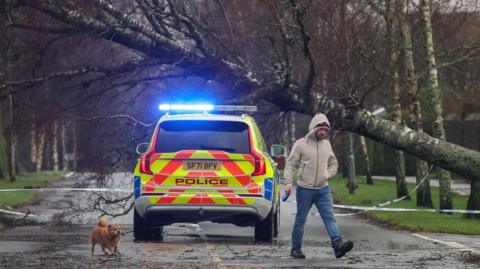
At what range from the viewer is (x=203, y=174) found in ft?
44.7

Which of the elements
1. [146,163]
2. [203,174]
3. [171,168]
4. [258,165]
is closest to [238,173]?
[258,165]

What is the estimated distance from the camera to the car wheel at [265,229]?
562 inches

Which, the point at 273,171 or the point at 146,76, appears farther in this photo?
the point at 146,76

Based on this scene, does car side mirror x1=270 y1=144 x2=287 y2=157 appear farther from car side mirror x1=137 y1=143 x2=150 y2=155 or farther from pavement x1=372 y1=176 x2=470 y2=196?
pavement x1=372 y1=176 x2=470 y2=196

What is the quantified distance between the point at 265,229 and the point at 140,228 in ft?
5.91

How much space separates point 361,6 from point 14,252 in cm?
1736

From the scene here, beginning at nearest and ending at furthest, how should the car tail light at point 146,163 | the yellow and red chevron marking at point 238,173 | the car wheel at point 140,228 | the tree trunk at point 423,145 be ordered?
the yellow and red chevron marking at point 238,173 → the car tail light at point 146,163 → the car wheel at point 140,228 → the tree trunk at point 423,145

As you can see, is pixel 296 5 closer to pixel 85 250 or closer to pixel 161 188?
pixel 161 188

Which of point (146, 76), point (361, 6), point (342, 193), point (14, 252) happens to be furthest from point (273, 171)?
point (342, 193)

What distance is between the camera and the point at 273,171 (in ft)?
48.0

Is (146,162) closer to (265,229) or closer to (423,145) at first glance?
(265,229)

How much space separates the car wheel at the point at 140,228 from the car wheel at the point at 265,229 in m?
1.57

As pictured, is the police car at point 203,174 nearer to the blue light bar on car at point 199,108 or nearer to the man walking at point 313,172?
the blue light bar on car at point 199,108

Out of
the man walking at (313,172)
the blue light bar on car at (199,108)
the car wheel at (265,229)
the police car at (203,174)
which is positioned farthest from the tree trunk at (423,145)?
the man walking at (313,172)
